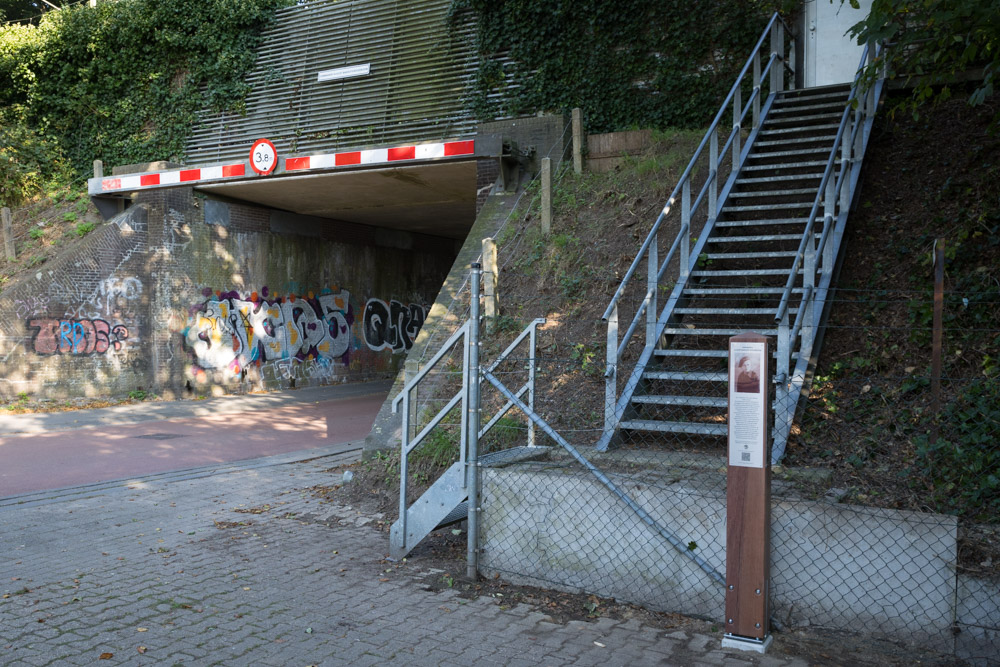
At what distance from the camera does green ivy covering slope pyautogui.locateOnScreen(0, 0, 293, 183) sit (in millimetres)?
18172

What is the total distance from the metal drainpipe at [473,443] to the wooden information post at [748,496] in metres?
1.83

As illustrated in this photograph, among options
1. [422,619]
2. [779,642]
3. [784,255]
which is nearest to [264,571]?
[422,619]

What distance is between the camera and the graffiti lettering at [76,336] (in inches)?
583

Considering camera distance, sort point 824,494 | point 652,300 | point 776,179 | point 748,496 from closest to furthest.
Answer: point 748,496 → point 824,494 → point 652,300 → point 776,179

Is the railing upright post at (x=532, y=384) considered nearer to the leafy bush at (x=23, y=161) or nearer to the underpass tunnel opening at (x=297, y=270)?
the underpass tunnel opening at (x=297, y=270)

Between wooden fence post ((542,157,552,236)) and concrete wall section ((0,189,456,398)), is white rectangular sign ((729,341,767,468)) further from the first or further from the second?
concrete wall section ((0,189,456,398))

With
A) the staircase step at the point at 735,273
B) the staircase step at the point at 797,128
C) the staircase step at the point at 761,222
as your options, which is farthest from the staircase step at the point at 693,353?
the staircase step at the point at 797,128

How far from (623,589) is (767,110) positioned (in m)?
8.08

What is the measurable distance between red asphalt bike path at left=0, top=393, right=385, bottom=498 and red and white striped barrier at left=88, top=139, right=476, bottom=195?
4653 mm

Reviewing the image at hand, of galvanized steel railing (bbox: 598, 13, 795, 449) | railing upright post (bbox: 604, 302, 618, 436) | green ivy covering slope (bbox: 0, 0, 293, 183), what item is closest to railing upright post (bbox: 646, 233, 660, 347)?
galvanized steel railing (bbox: 598, 13, 795, 449)

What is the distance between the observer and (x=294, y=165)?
47.9 ft

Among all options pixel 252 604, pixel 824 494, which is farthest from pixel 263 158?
pixel 824 494

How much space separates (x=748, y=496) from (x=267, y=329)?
15946mm

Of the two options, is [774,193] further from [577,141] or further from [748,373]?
[748,373]
